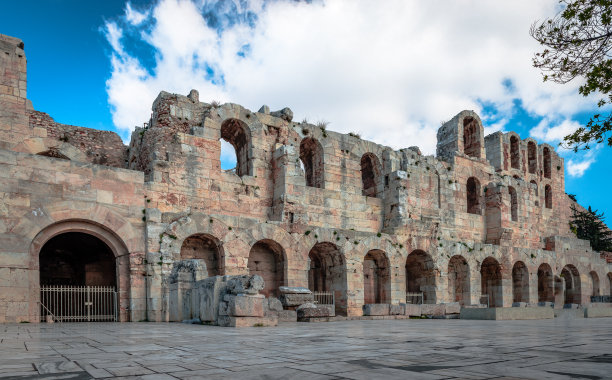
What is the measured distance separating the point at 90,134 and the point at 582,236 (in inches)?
1418

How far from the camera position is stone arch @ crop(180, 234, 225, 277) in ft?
58.0

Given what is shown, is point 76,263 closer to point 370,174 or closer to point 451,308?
point 370,174

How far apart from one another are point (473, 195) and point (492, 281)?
5.43 m

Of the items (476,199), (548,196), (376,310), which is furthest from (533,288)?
(376,310)

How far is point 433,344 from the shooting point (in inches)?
298

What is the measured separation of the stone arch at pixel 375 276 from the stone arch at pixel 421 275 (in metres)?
2.42

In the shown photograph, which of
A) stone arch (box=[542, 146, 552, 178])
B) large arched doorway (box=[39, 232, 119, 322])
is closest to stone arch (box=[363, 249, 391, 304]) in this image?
large arched doorway (box=[39, 232, 119, 322])

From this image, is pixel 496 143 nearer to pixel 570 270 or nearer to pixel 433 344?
pixel 570 270

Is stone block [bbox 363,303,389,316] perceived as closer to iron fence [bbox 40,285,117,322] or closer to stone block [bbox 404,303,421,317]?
stone block [bbox 404,303,421,317]

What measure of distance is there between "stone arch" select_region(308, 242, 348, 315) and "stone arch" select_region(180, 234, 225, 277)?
4236 millimetres

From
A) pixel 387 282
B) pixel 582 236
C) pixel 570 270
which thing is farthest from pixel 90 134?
pixel 582 236

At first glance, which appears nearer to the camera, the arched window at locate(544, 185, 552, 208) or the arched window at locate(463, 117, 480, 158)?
the arched window at locate(463, 117, 480, 158)

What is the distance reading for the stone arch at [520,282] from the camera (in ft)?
92.7

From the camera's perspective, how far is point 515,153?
1337 inches
